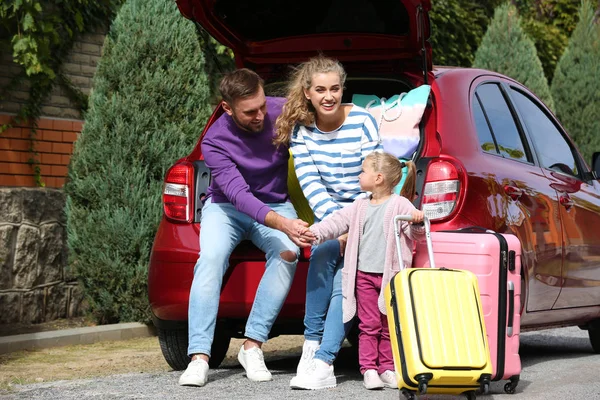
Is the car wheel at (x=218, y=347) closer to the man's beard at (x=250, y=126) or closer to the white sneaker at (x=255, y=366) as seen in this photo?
the white sneaker at (x=255, y=366)

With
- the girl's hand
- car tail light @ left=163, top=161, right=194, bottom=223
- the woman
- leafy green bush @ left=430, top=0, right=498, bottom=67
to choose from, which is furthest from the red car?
leafy green bush @ left=430, top=0, right=498, bottom=67

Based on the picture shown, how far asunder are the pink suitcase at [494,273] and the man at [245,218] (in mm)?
706

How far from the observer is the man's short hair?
541 centimetres

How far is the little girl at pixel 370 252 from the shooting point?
503 centimetres

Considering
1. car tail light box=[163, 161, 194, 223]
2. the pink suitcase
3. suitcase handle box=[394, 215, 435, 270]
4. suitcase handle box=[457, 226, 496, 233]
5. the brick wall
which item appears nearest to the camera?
suitcase handle box=[394, 215, 435, 270]

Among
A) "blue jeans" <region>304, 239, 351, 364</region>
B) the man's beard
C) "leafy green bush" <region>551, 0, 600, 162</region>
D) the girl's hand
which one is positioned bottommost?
"blue jeans" <region>304, 239, 351, 364</region>

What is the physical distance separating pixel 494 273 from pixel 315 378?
0.98 m

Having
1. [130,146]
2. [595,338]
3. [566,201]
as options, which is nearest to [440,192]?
[566,201]

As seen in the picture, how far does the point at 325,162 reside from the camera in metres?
5.41

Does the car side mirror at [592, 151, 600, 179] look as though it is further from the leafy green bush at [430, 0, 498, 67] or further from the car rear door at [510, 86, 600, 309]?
the leafy green bush at [430, 0, 498, 67]

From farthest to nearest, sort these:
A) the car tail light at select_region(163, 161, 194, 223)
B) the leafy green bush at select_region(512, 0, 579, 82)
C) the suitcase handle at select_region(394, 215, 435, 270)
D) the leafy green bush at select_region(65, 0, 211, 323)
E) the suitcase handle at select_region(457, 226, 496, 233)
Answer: the leafy green bush at select_region(512, 0, 579, 82) < the leafy green bush at select_region(65, 0, 211, 323) < the car tail light at select_region(163, 161, 194, 223) < the suitcase handle at select_region(457, 226, 496, 233) < the suitcase handle at select_region(394, 215, 435, 270)

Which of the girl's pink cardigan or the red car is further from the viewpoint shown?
the red car

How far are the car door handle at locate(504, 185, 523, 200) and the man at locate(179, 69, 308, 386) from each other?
108 cm

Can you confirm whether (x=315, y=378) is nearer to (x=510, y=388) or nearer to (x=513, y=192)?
(x=510, y=388)
